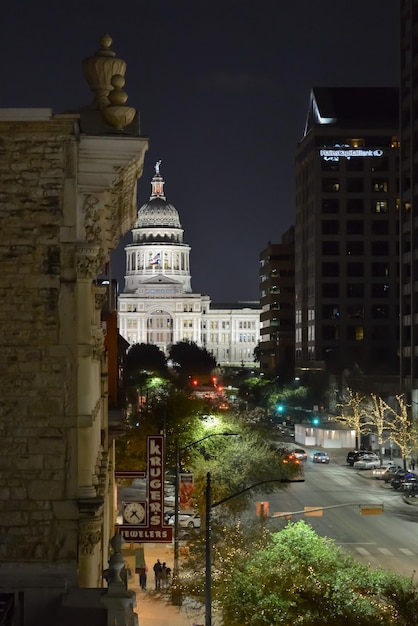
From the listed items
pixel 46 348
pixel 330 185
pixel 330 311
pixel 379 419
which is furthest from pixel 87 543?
pixel 330 185

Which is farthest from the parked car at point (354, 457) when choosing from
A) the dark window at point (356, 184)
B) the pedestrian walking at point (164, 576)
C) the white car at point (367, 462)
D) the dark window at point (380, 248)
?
the dark window at point (356, 184)

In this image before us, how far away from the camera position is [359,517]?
178 feet

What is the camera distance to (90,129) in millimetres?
14961

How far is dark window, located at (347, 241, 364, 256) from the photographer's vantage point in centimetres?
14188

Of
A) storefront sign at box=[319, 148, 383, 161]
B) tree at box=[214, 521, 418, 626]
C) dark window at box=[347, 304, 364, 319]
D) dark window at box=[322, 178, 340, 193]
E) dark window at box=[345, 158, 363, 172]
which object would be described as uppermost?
storefront sign at box=[319, 148, 383, 161]

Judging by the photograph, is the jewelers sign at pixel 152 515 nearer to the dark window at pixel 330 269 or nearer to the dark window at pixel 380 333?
the dark window at pixel 380 333

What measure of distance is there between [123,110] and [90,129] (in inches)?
20.8

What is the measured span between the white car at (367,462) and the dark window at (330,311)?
2461 inches

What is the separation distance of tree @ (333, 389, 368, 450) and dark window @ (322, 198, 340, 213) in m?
46.7

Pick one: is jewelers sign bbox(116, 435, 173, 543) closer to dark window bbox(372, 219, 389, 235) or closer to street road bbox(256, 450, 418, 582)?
street road bbox(256, 450, 418, 582)

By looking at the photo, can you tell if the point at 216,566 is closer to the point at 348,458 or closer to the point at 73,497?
the point at 73,497

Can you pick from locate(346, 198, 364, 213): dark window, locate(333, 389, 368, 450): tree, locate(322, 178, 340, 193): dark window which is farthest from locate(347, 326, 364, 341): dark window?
locate(333, 389, 368, 450): tree

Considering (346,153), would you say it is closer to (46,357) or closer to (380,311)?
(380,311)

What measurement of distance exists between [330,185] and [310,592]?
12428cm
